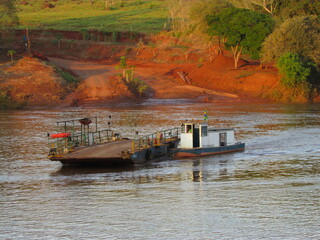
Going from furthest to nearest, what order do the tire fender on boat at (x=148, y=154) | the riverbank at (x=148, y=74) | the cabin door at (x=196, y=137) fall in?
1. the riverbank at (x=148, y=74)
2. the cabin door at (x=196, y=137)
3. the tire fender on boat at (x=148, y=154)

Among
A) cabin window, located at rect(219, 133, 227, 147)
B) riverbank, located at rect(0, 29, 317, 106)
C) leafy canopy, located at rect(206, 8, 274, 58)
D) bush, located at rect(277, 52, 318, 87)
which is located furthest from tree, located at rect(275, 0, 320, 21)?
cabin window, located at rect(219, 133, 227, 147)

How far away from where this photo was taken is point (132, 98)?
73.7m

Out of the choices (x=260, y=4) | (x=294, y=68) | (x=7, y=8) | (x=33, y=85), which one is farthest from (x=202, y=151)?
(x=260, y=4)

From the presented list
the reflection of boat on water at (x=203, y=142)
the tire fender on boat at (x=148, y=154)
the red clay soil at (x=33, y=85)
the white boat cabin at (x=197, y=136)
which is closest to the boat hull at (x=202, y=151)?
the reflection of boat on water at (x=203, y=142)

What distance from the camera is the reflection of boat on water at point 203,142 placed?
37.4 m

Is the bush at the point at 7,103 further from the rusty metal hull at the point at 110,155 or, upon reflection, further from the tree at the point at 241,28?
the rusty metal hull at the point at 110,155

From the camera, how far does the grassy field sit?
357 feet

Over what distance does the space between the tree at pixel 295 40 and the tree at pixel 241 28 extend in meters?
2.23

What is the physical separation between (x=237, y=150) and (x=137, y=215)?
17421 mm

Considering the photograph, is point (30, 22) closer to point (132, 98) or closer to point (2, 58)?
point (2, 58)

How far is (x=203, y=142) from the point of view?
38188 mm

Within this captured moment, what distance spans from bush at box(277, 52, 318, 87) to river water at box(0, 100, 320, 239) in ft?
93.0

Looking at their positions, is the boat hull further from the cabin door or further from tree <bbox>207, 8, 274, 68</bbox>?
tree <bbox>207, 8, 274, 68</bbox>

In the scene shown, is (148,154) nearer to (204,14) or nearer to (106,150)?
(106,150)
